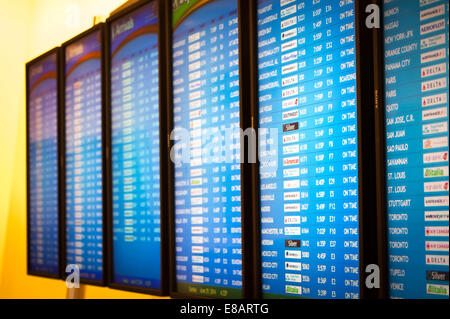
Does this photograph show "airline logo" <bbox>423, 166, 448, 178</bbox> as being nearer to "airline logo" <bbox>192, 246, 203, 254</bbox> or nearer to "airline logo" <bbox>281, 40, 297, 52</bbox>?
"airline logo" <bbox>281, 40, 297, 52</bbox>

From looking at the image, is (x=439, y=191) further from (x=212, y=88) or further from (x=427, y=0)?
(x=212, y=88)

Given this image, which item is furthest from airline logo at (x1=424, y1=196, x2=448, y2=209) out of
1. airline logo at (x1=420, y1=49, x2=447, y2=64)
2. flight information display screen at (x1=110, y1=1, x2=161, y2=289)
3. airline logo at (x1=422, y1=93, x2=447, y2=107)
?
flight information display screen at (x1=110, y1=1, x2=161, y2=289)

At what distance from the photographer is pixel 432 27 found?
4.59ft

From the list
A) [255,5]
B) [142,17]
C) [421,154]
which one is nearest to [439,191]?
[421,154]

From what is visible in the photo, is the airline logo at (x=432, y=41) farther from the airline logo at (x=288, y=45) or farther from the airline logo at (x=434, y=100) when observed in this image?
the airline logo at (x=288, y=45)

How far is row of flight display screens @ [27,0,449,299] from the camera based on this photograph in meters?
1.42

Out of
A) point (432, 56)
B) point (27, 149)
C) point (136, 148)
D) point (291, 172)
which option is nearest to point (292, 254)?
point (291, 172)

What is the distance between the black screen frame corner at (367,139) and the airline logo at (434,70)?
0.41 feet

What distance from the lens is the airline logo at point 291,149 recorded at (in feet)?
5.67

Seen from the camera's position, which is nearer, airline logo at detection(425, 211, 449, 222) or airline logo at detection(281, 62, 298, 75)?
airline logo at detection(425, 211, 449, 222)

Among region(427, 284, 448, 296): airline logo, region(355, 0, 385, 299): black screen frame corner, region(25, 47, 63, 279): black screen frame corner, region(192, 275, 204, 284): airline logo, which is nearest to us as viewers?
region(427, 284, 448, 296): airline logo

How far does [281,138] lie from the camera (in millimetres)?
1780

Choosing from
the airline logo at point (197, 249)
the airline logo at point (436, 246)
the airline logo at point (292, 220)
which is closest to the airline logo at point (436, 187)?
the airline logo at point (436, 246)

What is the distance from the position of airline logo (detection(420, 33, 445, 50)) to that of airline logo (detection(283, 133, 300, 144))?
0.46 m
